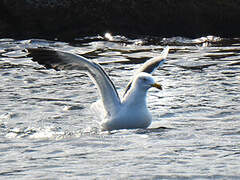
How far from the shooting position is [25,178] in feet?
18.1

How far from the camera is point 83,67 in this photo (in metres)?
8.02

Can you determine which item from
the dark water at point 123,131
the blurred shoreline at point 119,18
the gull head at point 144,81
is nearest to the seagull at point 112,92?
the gull head at point 144,81

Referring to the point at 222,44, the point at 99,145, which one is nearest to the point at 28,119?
the point at 99,145

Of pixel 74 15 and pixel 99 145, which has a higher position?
pixel 74 15

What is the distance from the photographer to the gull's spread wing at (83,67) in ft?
25.8

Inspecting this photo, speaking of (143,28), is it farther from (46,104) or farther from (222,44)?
(46,104)

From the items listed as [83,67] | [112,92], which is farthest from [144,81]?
[83,67]

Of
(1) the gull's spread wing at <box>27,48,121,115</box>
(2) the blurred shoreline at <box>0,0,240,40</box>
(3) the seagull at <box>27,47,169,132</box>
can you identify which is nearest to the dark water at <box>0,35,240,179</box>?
(3) the seagull at <box>27,47,169,132</box>

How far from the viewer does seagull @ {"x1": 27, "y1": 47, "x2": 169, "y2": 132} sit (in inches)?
303

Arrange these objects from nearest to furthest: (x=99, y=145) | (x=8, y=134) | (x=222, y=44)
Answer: (x=99, y=145), (x=8, y=134), (x=222, y=44)

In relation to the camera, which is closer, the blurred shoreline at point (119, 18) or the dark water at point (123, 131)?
the dark water at point (123, 131)

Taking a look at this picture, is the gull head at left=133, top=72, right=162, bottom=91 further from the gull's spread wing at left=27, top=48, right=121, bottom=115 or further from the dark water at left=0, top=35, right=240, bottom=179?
the dark water at left=0, top=35, right=240, bottom=179

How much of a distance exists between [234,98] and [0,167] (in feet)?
14.1

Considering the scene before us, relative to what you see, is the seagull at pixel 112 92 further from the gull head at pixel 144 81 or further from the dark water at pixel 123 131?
the dark water at pixel 123 131
